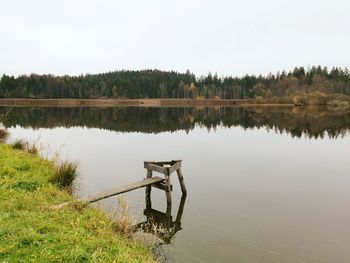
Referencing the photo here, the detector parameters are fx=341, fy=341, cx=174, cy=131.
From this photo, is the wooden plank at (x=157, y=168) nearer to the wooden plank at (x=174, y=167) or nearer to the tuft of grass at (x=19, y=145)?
the wooden plank at (x=174, y=167)

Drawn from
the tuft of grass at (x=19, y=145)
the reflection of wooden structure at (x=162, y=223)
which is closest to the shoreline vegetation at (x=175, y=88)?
the tuft of grass at (x=19, y=145)

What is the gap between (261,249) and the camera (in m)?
9.29

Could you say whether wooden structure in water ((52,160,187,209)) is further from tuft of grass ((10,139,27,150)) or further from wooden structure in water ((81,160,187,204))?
tuft of grass ((10,139,27,150))

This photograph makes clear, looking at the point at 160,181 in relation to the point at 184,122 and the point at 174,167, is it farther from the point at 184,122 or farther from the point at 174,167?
the point at 184,122

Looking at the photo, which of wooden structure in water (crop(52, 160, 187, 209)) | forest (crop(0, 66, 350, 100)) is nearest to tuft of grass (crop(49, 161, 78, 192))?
wooden structure in water (crop(52, 160, 187, 209))

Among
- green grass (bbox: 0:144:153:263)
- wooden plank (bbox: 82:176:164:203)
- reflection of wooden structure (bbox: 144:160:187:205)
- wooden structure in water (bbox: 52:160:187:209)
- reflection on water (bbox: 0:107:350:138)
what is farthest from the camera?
reflection on water (bbox: 0:107:350:138)

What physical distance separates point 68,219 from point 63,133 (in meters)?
27.8

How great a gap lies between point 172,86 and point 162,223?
158m

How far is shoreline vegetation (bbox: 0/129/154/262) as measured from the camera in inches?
251

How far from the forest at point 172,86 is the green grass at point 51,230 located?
132142 mm

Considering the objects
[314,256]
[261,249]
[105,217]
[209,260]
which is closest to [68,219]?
[105,217]

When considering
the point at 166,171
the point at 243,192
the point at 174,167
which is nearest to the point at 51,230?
the point at 166,171

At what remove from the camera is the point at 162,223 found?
11.4 m

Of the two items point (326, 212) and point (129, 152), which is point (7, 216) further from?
point (129, 152)
